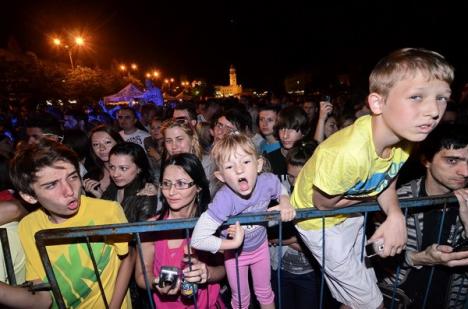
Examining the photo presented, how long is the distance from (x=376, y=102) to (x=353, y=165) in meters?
0.47

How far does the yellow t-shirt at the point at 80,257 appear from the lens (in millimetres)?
2441

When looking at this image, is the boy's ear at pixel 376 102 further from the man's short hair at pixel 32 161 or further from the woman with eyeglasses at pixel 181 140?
the woman with eyeglasses at pixel 181 140

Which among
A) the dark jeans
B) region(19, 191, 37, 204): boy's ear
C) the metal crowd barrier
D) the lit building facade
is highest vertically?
the lit building facade

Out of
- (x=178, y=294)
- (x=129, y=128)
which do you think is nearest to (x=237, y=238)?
(x=178, y=294)

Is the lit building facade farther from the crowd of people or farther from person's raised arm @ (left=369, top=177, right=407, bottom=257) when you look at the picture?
person's raised arm @ (left=369, top=177, right=407, bottom=257)

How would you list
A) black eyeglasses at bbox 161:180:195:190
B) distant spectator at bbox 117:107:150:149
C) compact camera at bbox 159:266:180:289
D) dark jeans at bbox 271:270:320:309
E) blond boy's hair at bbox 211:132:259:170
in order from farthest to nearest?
distant spectator at bbox 117:107:150:149
dark jeans at bbox 271:270:320:309
black eyeglasses at bbox 161:180:195:190
blond boy's hair at bbox 211:132:259:170
compact camera at bbox 159:266:180:289

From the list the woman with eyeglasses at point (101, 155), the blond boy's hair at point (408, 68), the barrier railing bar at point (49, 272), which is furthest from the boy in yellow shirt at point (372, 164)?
the woman with eyeglasses at point (101, 155)

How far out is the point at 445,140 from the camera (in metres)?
2.91

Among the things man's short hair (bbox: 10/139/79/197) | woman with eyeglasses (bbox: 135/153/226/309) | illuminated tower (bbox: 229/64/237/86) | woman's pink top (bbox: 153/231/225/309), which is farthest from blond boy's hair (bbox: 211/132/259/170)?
illuminated tower (bbox: 229/64/237/86)

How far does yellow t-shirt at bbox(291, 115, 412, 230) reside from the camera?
2025mm

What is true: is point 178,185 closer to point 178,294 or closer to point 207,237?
point 207,237

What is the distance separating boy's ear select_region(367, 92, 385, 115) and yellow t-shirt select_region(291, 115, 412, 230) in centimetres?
12

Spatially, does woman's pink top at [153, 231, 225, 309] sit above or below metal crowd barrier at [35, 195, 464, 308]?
below

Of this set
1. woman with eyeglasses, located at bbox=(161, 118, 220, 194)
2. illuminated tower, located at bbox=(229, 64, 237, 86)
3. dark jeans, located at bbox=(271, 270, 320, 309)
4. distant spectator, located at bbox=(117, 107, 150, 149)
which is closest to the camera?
dark jeans, located at bbox=(271, 270, 320, 309)
